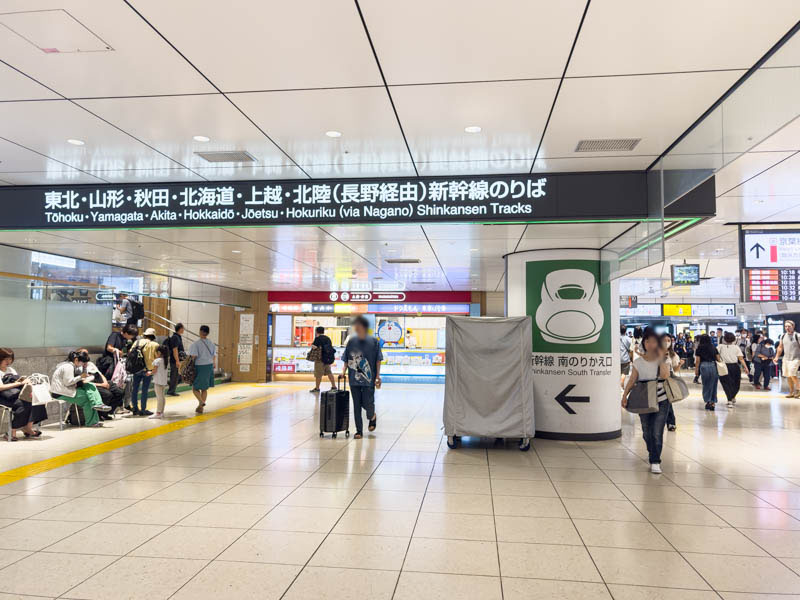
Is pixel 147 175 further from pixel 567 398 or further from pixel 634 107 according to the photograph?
pixel 567 398

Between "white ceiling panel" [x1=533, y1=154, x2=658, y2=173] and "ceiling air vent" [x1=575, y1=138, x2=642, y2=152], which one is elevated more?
"ceiling air vent" [x1=575, y1=138, x2=642, y2=152]

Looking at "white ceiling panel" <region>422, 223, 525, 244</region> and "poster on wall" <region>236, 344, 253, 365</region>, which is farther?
"poster on wall" <region>236, 344, 253, 365</region>

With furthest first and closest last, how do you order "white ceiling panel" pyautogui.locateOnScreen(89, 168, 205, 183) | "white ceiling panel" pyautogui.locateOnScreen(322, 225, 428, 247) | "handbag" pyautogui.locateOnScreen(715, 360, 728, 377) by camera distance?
"handbag" pyautogui.locateOnScreen(715, 360, 728, 377), "white ceiling panel" pyautogui.locateOnScreen(322, 225, 428, 247), "white ceiling panel" pyautogui.locateOnScreen(89, 168, 205, 183)

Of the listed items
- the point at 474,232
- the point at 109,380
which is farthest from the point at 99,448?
the point at 474,232

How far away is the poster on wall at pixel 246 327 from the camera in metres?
17.1

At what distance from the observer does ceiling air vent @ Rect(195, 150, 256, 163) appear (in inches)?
202

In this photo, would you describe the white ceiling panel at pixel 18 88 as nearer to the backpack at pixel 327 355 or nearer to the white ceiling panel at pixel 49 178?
the white ceiling panel at pixel 49 178

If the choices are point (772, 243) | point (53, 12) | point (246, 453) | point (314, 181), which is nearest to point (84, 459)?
point (246, 453)

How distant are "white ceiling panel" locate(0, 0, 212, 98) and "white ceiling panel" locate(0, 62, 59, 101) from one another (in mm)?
84

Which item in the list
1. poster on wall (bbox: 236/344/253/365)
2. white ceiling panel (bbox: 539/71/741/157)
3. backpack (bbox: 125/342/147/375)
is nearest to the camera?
white ceiling panel (bbox: 539/71/741/157)

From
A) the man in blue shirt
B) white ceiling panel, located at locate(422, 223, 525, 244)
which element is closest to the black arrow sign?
white ceiling panel, located at locate(422, 223, 525, 244)

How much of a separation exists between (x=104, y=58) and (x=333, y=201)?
2448 mm

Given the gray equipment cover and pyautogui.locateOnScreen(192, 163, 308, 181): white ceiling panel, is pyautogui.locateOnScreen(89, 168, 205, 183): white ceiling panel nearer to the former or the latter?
pyautogui.locateOnScreen(192, 163, 308, 181): white ceiling panel

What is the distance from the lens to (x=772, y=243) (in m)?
7.46
